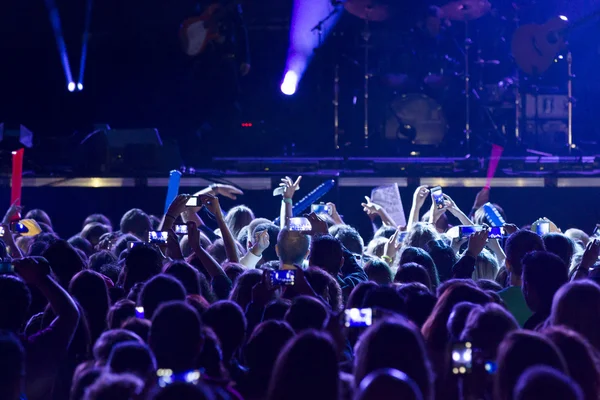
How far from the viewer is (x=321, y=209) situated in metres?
6.86

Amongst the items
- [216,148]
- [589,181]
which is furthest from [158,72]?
[589,181]

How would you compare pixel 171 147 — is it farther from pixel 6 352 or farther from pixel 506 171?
pixel 6 352

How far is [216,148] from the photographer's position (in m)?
13.9

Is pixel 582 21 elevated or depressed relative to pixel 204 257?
elevated

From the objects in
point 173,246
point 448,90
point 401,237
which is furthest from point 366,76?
point 173,246

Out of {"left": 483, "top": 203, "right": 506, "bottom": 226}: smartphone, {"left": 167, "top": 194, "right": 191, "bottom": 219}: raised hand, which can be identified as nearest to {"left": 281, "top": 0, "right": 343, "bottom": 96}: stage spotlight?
{"left": 483, "top": 203, "right": 506, "bottom": 226}: smartphone

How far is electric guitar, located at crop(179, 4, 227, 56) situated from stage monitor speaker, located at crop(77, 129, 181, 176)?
9.99 feet

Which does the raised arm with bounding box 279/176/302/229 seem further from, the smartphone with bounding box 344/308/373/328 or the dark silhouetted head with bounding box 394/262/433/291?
the smartphone with bounding box 344/308/373/328

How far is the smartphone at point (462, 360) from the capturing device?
2.52 metres

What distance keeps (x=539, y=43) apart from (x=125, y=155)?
7.49 meters

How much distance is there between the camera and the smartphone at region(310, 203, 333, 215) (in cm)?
664

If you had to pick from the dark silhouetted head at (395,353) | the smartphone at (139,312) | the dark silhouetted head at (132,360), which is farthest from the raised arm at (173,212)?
the dark silhouetted head at (395,353)

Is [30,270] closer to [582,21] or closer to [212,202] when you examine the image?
[212,202]

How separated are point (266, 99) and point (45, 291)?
11.1m
